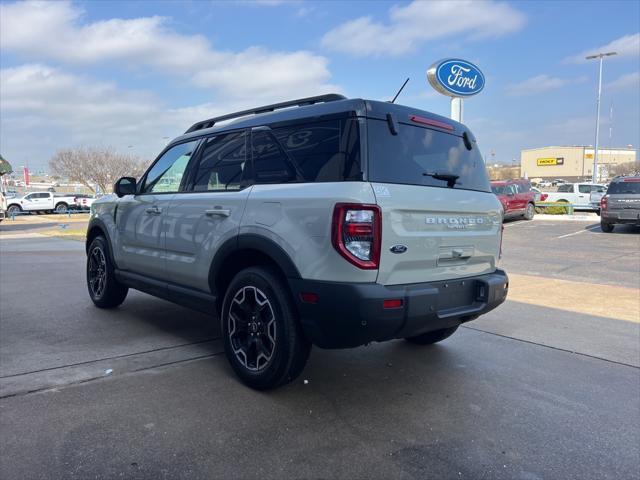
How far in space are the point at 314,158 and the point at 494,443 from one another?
212cm

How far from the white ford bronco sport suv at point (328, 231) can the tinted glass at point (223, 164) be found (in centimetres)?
1

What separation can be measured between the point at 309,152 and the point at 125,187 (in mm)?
2780

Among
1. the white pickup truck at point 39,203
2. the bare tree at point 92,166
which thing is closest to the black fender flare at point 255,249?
the white pickup truck at point 39,203

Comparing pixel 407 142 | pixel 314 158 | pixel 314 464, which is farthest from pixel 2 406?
pixel 407 142

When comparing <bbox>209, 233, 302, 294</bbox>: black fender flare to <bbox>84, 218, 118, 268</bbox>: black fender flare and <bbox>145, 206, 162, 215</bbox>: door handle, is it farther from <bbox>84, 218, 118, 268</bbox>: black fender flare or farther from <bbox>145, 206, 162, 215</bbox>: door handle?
<bbox>84, 218, 118, 268</bbox>: black fender flare

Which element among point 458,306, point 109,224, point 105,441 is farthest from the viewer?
point 109,224

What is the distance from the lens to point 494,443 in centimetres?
303

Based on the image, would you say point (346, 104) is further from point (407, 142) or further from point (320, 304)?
point (320, 304)

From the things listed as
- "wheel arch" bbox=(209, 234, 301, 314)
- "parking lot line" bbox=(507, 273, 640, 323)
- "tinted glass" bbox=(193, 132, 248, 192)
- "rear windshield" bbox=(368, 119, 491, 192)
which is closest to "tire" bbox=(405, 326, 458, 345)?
"rear windshield" bbox=(368, 119, 491, 192)

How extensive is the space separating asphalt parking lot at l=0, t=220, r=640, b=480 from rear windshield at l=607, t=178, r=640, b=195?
36.6 ft

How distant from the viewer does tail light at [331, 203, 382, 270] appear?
3.05m

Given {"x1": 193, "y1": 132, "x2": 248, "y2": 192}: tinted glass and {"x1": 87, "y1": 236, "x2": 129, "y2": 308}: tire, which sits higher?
{"x1": 193, "y1": 132, "x2": 248, "y2": 192}: tinted glass

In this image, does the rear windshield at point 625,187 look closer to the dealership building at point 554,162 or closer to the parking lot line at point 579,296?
the parking lot line at point 579,296

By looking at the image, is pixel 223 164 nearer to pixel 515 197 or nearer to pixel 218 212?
pixel 218 212
